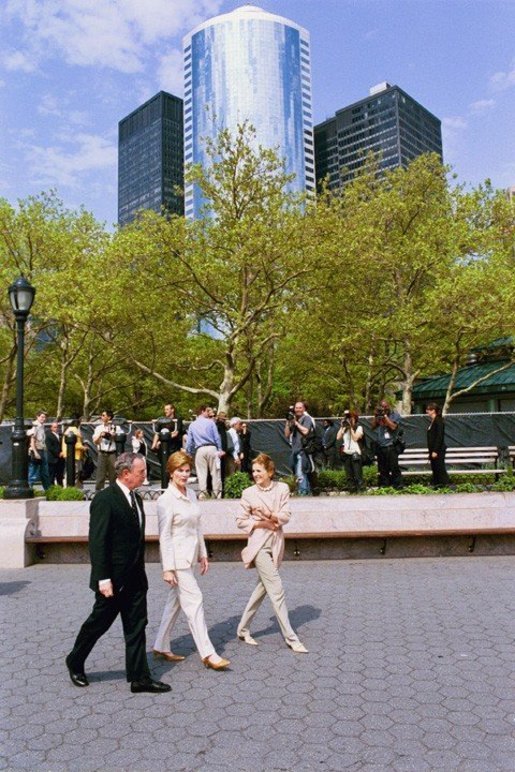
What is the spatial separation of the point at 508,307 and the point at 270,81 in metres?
120

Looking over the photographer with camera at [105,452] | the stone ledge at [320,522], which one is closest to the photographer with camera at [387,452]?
the stone ledge at [320,522]

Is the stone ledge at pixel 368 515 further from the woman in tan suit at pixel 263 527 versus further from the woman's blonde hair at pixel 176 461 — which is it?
the woman's blonde hair at pixel 176 461

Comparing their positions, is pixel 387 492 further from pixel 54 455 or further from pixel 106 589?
pixel 54 455

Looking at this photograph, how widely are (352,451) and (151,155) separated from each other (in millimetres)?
163238

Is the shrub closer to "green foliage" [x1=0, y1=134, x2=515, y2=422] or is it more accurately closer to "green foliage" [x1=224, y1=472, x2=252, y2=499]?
"green foliage" [x1=224, y1=472, x2=252, y2=499]

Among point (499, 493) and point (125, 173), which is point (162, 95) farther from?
point (499, 493)

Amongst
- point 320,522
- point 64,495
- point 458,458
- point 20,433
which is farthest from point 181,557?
point 458,458

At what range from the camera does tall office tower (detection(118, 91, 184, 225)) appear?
520 ft

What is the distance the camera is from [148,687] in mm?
4613

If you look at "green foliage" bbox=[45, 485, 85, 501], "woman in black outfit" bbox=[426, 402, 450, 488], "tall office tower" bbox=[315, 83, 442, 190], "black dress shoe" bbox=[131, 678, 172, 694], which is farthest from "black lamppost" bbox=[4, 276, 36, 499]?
"tall office tower" bbox=[315, 83, 442, 190]

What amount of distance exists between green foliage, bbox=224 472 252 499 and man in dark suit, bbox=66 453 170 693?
20.8 feet

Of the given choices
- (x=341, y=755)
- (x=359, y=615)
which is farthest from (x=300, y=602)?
(x=341, y=755)

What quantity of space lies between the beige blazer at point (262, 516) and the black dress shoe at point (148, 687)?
1.36 meters

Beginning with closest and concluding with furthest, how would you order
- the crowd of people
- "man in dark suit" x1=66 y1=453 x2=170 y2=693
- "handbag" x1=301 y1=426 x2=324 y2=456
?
"man in dark suit" x1=66 y1=453 x2=170 y2=693
the crowd of people
"handbag" x1=301 y1=426 x2=324 y2=456
